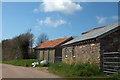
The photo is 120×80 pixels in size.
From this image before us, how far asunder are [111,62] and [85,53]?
17.2 feet

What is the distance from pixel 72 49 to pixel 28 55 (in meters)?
32.2

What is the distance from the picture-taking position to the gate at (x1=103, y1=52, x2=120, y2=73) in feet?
73.1

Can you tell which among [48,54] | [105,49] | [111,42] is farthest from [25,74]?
[48,54]

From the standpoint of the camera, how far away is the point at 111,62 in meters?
22.6

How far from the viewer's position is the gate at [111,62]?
22.3 m

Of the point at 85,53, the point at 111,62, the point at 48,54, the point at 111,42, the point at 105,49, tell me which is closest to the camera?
the point at 111,62

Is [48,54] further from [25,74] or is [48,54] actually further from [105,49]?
[105,49]

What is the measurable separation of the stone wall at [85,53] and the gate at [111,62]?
0.73 m

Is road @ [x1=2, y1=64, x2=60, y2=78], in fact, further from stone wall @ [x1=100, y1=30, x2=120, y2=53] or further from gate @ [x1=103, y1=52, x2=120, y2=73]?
stone wall @ [x1=100, y1=30, x2=120, y2=53]

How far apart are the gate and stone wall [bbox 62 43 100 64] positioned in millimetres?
731

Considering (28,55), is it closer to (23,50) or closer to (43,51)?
(23,50)

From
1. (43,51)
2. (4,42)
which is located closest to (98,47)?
(43,51)

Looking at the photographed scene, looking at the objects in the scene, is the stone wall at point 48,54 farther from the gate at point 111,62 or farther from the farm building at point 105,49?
the gate at point 111,62

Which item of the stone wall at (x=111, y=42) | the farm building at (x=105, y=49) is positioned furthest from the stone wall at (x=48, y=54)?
the stone wall at (x=111, y=42)
